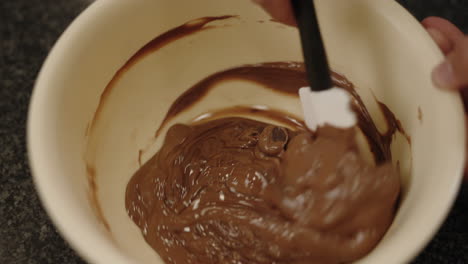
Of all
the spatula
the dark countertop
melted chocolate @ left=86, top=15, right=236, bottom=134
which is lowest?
the dark countertop

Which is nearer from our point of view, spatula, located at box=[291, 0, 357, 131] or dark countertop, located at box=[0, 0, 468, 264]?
spatula, located at box=[291, 0, 357, 131]

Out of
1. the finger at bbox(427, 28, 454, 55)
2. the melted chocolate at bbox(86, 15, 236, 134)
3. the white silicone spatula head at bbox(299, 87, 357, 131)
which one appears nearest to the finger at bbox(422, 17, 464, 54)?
the finger at bbox(427, 28, 454, 55)

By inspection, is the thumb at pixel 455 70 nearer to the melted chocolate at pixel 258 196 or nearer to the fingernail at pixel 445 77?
the fingernail at pixel 445 77

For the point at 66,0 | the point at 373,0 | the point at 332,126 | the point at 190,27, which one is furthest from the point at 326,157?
the point at 66,0

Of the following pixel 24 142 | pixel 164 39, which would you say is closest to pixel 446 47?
pixel 164 39

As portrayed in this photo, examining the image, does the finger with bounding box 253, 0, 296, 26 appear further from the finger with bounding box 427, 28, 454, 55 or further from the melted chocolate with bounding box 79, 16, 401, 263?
the finger with bounding box 427, 28, 454, 55

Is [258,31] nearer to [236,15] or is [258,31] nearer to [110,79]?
[236,15]

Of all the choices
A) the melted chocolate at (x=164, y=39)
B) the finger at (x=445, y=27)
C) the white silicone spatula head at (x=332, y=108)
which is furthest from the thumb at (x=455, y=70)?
the melted chocolate at (x=164, y=39)
